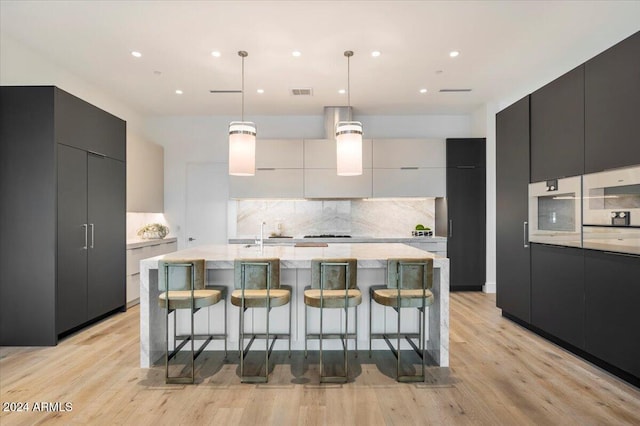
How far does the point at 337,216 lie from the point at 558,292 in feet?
11.7

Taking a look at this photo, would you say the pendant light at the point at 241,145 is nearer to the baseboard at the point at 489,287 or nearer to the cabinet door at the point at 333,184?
the cabinet door at the point at 333,184

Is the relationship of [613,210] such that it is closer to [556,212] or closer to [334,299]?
[556,212]

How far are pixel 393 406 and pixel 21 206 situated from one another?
3818 millimetres

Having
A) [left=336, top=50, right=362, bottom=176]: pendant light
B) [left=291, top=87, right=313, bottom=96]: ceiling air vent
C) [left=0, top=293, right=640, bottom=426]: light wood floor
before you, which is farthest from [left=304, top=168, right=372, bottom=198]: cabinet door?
[left=0, top=293, right=640, bottom=426]: light wood floor

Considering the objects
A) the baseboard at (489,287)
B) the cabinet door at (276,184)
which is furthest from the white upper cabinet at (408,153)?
the baseboard at (489,287)

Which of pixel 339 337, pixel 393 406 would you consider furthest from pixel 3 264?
pixel 393 406

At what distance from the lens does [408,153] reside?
591cm

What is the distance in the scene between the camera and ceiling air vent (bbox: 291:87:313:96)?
503cm

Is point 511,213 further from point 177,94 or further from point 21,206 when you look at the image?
point 21,206

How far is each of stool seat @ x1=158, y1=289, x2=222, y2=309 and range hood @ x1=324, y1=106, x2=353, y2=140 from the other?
12.3ft

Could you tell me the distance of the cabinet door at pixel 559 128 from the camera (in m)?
3.12

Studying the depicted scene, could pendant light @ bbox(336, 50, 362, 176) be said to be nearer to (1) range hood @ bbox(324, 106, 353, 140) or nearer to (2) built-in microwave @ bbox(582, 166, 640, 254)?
(2) built-in microwave @ bbox(582, 166, 640, 254)

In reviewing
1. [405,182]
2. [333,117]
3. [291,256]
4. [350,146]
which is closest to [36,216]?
[291,256]

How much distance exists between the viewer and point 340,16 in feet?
10.6
